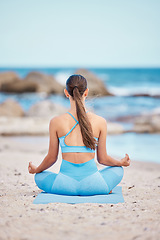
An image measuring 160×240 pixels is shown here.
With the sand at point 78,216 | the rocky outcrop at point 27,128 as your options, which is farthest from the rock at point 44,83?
the sand at point 78,216

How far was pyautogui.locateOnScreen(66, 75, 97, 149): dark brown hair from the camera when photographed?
2.38 meters

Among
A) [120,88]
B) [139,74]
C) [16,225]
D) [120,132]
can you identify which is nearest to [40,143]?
[120,132]

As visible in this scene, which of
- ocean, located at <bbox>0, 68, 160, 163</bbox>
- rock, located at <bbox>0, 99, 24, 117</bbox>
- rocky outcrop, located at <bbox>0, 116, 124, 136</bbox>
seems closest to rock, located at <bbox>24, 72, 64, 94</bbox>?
ocean, located at <bbox>0, 68, 160, 163</bbox>

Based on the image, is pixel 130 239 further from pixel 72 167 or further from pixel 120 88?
pixel 120 88

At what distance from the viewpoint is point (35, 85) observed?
16.3 meters

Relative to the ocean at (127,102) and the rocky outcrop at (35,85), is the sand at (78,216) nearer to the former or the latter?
the ocean at (127,102)

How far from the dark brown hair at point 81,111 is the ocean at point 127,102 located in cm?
24

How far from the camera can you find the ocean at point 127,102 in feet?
18.7

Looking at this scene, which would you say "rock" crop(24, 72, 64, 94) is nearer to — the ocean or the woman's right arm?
the ocean

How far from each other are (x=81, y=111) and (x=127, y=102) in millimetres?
11786

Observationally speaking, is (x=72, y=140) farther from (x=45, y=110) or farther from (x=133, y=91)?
(x=133, y=91)

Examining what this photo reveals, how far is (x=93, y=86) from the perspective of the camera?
15383mm

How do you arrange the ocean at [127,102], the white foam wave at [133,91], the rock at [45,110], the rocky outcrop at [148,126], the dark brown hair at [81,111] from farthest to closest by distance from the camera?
the white foam wave at [133,91], the rock at [45,110], the rocky outcrop at [148,126], the ocean at [127,102], the dark brown hair at [81,111]

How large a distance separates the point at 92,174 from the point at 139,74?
22348mm
